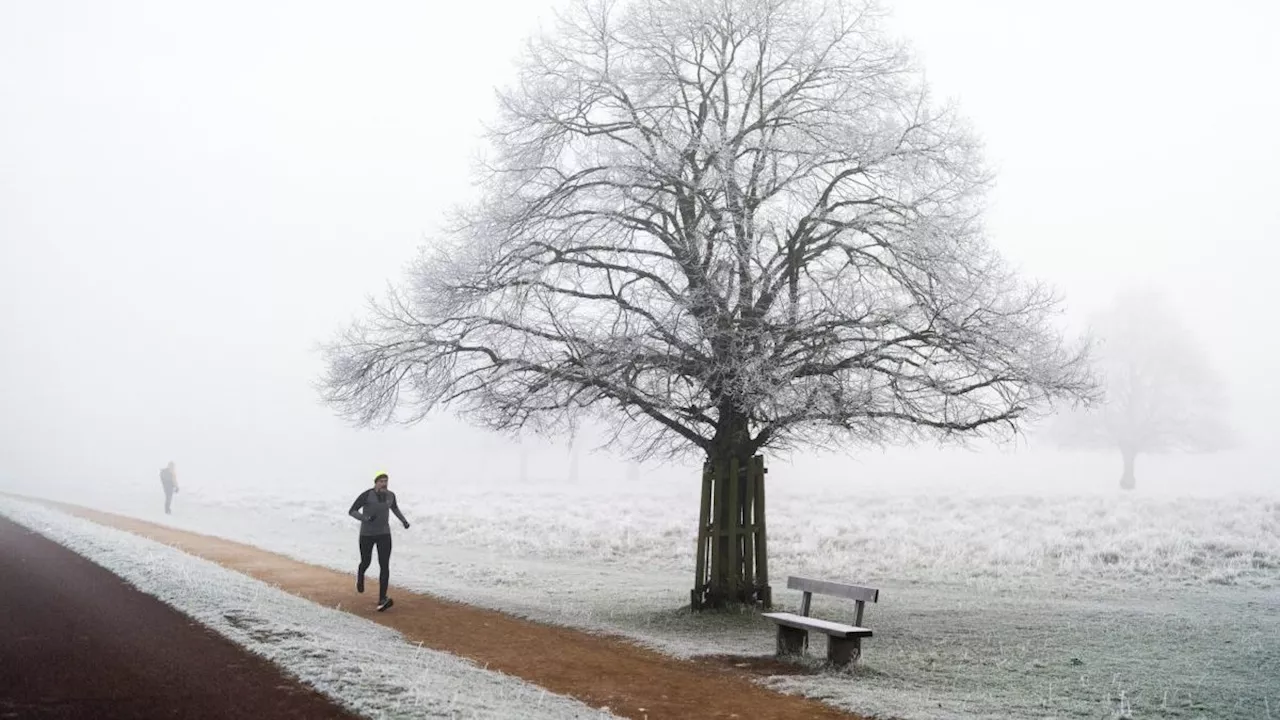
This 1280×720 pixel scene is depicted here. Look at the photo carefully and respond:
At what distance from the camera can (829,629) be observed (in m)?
11.1

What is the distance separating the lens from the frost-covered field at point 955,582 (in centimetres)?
1029

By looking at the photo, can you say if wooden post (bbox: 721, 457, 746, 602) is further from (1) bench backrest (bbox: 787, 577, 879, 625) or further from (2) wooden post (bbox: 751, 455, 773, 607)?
(1) bench backrest (bbox: 787, 577, 879, 625)

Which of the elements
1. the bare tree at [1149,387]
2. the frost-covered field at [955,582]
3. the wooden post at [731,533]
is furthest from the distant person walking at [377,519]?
the bare tree at [1149,387]

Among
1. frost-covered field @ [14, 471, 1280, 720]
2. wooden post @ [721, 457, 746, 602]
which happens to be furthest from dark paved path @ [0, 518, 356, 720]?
wooden post @ [721, 457, 746, 602]

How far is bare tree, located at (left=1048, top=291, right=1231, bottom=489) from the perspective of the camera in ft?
163

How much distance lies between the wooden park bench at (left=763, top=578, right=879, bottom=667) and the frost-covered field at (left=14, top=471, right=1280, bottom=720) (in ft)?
1.47

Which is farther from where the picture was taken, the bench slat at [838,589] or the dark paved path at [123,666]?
the bench slat at [838,589]

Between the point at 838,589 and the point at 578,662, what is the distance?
3729 millimetres

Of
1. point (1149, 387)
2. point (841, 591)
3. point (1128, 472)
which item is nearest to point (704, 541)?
point (841, 591)

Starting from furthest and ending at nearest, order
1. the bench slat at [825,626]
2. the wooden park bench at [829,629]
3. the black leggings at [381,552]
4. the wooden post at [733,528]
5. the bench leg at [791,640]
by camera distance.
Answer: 1. the black leggings at [381,552]
2. the wooden post at [733,528]
3. the bench leg at [791,640]
4. the wooden park bench at [829,629]
5. the bench slat at [825,626]

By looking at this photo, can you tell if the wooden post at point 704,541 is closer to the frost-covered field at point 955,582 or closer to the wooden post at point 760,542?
the frost-covered field at point 955,582

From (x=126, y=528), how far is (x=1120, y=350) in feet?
157

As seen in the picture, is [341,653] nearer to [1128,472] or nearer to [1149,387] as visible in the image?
[1128,472]

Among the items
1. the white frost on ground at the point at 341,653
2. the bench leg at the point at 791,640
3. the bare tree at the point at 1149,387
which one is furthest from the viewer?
the bare tree at the point at 1149,387
